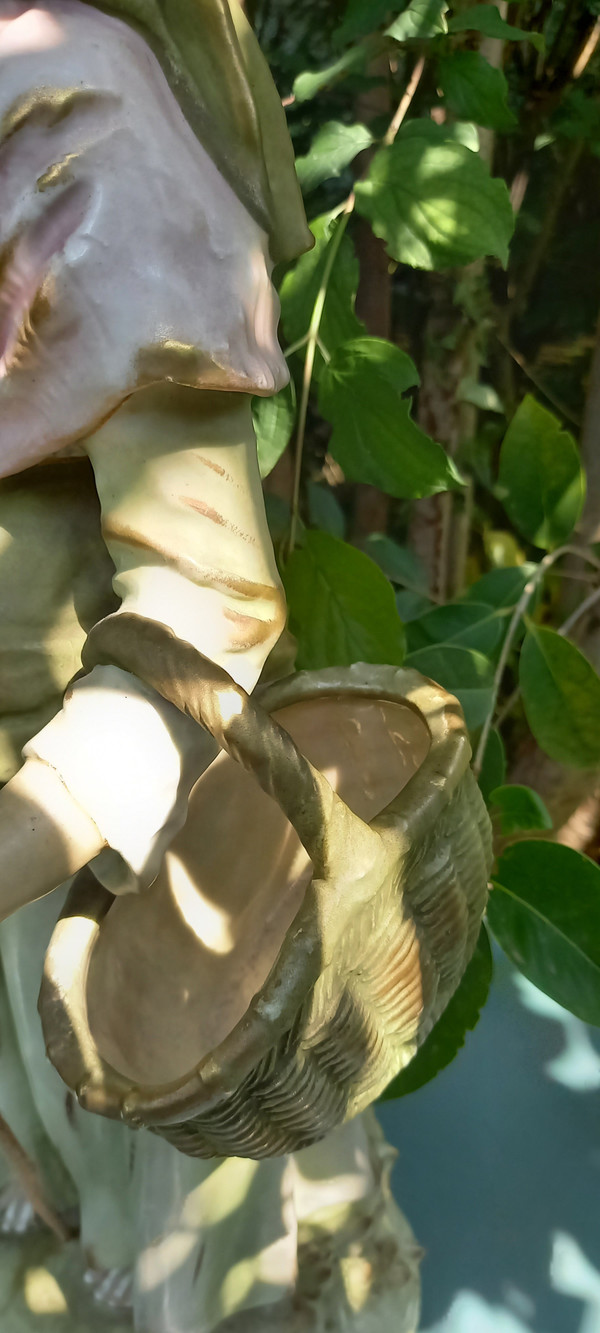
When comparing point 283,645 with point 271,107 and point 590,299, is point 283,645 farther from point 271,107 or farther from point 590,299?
point 590,299

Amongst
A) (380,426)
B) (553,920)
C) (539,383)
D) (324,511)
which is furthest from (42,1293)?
(539,383)

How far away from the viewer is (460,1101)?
88cm

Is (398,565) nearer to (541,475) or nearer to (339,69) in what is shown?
(541,475)

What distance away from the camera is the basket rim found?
0.34 meters

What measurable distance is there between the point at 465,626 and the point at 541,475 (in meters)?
0.14

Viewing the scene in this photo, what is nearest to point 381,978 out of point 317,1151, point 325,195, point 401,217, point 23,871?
point 23,871

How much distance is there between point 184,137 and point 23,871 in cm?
32

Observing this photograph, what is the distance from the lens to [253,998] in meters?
0.35

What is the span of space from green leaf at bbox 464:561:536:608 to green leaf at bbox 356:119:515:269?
0.32m

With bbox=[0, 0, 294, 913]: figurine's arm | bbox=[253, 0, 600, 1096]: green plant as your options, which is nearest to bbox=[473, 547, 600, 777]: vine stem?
bbox=[253, 0, 600, 1096]: green plant

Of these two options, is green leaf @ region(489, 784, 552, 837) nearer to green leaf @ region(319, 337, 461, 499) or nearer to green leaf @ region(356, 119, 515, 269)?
green leaf @ region(319, 337, 461, 499)

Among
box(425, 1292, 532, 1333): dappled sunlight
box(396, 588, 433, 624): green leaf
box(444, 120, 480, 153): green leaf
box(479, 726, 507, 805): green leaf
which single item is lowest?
box(425, 1292, 532, 1333): dappled sunlight

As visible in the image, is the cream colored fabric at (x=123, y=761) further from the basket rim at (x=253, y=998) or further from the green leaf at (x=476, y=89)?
the green leaf at (x=476, y=89)

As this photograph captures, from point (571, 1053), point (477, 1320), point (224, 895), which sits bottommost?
point (571, 1053)
